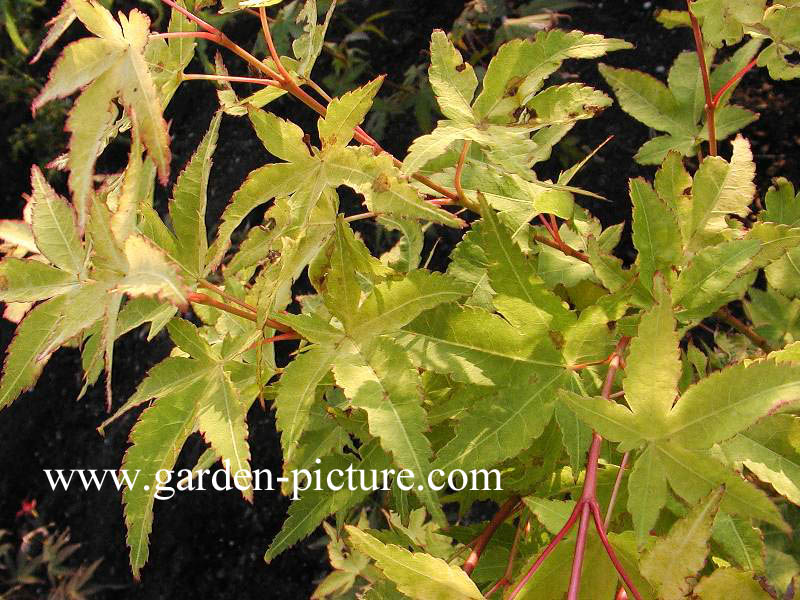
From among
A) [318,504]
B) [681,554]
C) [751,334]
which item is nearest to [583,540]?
[681,554]

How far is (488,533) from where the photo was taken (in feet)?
2.55

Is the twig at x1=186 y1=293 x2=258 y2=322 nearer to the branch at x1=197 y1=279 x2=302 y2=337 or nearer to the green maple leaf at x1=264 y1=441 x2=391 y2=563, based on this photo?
the branch at x1=197 y1=279 x2=302 y2=337

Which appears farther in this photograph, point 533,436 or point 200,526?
point 200,526

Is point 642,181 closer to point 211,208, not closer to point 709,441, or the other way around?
point 709,441

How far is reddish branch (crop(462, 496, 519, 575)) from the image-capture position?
70 cm

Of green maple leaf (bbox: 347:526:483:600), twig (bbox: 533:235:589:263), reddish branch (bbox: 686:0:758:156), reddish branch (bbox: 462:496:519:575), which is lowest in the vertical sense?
reddish branch (bbox: 462:496:519:575)

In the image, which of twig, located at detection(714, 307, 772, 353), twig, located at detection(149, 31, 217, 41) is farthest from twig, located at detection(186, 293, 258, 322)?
twig, located at detection(714, 307, 772, 353)

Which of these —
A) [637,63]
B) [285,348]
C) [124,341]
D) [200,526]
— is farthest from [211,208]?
[637,63]

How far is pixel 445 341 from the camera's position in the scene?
2.16 feet

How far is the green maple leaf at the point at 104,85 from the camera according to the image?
0.57 metres

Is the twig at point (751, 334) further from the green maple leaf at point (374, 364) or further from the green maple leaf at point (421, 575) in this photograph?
the green maple leaf at point (421, 575)

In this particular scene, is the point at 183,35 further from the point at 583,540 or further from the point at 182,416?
the point at 583,540

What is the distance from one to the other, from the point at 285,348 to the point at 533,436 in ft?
5.28

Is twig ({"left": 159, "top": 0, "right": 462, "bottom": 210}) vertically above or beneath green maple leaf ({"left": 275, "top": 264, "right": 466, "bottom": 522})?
above
